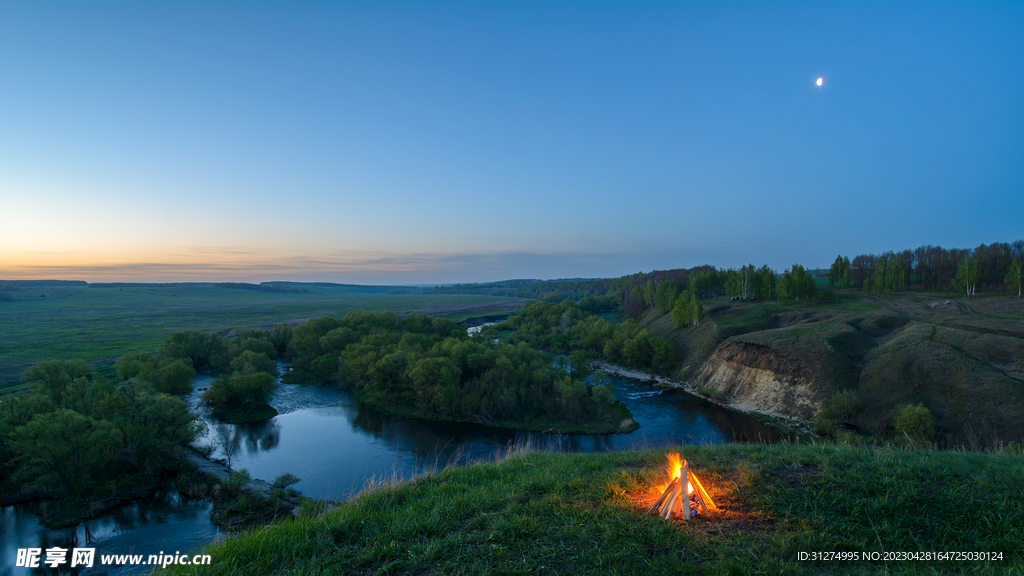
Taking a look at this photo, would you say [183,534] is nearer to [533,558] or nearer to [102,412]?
[102,412]

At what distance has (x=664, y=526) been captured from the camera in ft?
17.9

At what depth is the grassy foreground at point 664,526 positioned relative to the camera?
477cm

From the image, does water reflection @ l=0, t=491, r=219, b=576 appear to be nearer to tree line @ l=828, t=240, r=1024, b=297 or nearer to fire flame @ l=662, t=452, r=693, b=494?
fire flame @ l=662, t=452, r=693, b=494

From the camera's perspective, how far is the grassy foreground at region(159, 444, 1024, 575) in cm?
477

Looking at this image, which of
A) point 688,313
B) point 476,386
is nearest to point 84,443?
point 476,386

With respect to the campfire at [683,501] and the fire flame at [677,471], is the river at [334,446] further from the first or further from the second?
the campfire at [683,501]

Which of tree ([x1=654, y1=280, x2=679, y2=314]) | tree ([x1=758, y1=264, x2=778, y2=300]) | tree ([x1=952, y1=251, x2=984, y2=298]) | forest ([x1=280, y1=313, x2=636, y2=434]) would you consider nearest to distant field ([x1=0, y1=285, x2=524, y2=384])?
Result: forest ([x1=280, y1=313, x2=636, y2=434])

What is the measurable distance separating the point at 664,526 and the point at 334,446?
2962 cm

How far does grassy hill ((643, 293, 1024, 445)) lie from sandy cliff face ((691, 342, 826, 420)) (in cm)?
50

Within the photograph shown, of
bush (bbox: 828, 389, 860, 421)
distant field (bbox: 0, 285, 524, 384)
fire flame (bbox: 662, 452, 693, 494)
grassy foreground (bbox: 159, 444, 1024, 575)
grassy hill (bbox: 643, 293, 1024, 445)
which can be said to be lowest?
distant field (bbox: 0, 285, 524, 384)

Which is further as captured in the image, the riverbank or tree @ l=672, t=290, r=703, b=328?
tree @ l=672, t=290, r=703, b=328

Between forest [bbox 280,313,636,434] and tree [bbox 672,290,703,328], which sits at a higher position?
tree [bbox 672,290,703,328]

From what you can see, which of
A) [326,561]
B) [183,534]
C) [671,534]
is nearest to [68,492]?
[183,534]

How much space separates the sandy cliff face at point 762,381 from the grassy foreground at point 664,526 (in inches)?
1289
